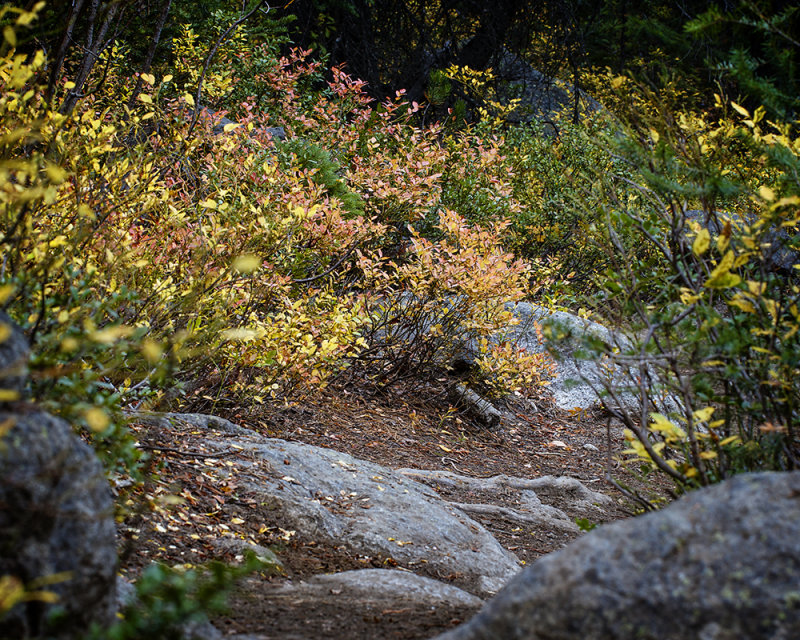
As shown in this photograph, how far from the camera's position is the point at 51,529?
118 cm

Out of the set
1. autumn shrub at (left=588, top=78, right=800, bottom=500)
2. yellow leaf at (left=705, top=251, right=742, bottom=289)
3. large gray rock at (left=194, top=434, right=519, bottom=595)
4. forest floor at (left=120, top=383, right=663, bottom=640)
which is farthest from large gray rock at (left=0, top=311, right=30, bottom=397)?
large gray rock at (left=194, top=434, right=519, bottom=595)

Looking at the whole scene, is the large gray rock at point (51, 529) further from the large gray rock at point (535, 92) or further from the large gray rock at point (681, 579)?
the large gray rock at point (535, 92)

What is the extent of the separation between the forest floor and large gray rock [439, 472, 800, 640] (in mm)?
618

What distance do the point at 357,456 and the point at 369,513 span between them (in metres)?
1.39

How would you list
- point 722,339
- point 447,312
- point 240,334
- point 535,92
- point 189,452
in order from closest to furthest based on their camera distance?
point 722,339
point 240,334
point 189,452
point 447,312
point 535,92

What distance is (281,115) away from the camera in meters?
8.24

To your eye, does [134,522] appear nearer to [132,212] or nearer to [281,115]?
[132,212]

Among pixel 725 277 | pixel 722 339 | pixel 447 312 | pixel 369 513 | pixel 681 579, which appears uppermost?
pixel 725 277

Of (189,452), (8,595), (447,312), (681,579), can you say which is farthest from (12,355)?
(447,312)

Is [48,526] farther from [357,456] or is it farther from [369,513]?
[357,456]

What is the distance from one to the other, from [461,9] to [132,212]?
35.8 ft

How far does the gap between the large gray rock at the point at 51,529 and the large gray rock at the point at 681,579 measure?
73 centimetres

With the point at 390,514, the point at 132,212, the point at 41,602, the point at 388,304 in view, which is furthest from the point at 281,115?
the point at 41,602

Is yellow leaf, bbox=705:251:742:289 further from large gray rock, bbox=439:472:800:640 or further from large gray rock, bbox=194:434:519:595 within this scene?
large gray rock, bbox=194:434:519:595
